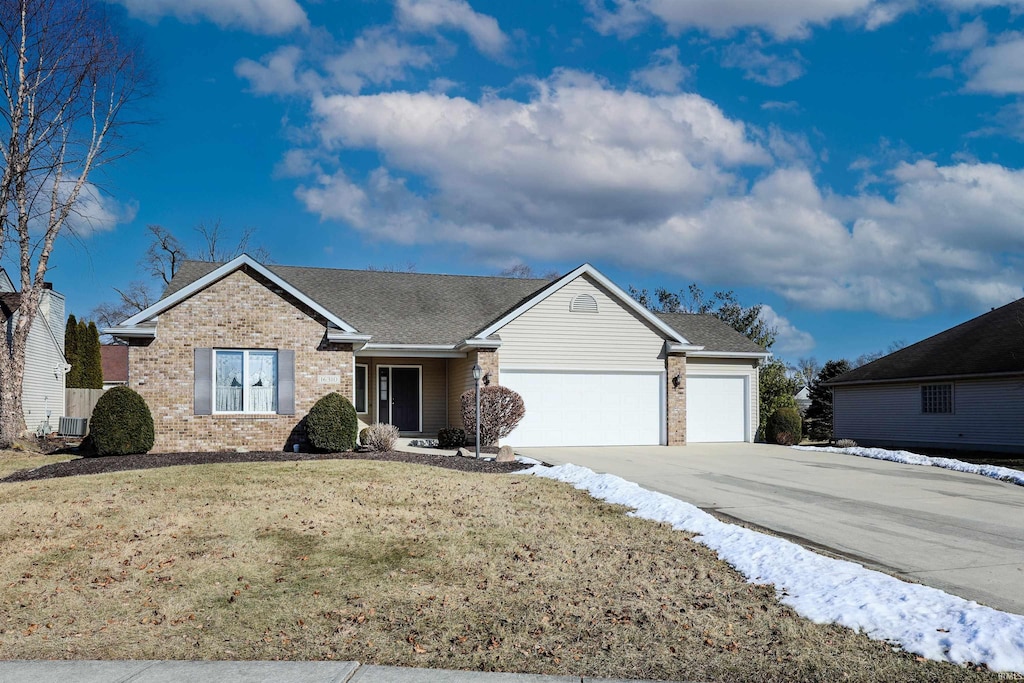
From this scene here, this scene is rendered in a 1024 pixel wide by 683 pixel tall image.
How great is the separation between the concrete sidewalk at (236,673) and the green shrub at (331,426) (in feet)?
39.6

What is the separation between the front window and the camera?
18.3 metres

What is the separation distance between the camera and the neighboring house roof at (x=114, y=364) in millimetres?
45719

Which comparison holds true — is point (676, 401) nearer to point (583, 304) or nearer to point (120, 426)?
point (583, 304)

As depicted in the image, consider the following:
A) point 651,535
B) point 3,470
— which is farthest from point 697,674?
point 3,470

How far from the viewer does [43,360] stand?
94.4 feet

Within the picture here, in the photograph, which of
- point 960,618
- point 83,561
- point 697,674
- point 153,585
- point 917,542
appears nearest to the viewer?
point 697,674

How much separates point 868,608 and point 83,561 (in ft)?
25.9

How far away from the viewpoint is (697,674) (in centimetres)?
525

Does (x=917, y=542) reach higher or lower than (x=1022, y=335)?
lower

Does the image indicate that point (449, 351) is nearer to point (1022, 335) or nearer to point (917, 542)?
point (917, 542)

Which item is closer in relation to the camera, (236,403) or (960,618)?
(960,618)

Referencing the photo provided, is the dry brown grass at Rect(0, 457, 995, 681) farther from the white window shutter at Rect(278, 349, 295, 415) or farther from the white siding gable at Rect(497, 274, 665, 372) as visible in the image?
the white siding gable at Rect(497, 274, 665, 372)

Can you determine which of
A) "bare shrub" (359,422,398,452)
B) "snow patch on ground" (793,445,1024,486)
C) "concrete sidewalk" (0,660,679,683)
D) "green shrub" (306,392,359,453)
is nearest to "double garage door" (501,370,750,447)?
"bare shrub" (359,422,398,452)

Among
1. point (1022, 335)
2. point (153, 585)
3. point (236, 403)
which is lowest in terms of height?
point (153, 585)
